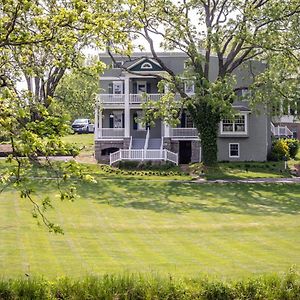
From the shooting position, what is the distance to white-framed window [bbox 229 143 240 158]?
4512cm

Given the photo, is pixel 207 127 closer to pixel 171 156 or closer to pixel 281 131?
pixel 171 156

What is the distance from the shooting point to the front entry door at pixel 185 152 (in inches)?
1766

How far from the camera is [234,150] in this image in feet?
149

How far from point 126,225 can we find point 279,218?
605cm

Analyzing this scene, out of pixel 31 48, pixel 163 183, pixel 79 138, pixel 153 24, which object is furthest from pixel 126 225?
pixel 79 138

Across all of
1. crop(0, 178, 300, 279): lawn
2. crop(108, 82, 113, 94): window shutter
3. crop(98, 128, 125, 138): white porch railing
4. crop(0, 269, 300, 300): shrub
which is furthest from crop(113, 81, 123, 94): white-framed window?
crop(0, 269, 300, 300): shrub

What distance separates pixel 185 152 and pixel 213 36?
1312 cm

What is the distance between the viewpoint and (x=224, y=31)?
34.8 m

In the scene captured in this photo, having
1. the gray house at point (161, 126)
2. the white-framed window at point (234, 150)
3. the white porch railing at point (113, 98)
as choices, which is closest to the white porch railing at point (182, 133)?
the gray house at point (161, 126)

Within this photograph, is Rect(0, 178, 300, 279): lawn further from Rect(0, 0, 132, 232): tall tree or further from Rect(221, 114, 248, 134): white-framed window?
Rect(221, 114, 248, 134): white-framed window

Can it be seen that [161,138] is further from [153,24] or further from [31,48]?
[31,48]

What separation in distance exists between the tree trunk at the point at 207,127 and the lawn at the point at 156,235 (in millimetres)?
10195

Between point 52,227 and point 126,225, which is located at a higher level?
point 52,227

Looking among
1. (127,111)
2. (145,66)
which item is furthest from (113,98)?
(145,66)
